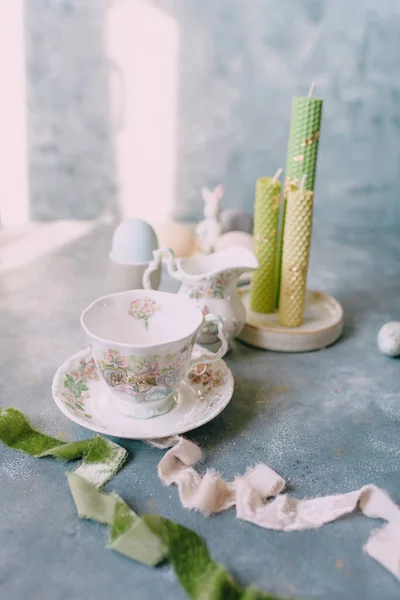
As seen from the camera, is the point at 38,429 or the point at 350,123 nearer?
the point at 38,429

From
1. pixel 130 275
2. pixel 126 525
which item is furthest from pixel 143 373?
pixel 130 275

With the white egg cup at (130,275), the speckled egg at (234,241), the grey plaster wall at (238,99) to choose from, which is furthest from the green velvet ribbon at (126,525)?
the grey plaster wall at (238,99)

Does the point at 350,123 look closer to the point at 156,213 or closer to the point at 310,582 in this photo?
the point at 156,213

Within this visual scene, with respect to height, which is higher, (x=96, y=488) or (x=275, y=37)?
(x=275, y=37)

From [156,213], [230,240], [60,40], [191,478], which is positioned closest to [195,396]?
[191,478]

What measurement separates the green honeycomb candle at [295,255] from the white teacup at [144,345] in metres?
0.19

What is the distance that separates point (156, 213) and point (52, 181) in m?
0.23

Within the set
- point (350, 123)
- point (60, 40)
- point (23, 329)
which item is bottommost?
point (23, 329)

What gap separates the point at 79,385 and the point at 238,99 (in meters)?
0.82

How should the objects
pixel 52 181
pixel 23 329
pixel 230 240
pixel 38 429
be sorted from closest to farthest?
pixel 38 429
pixel 23 329
pixel 230 240
pixel 52 181

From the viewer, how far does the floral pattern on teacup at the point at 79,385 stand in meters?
0.62

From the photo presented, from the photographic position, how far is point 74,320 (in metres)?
0.87

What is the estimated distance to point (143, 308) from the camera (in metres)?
0.67

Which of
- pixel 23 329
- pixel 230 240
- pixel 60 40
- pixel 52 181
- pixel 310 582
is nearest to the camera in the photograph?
pixel 310 582
